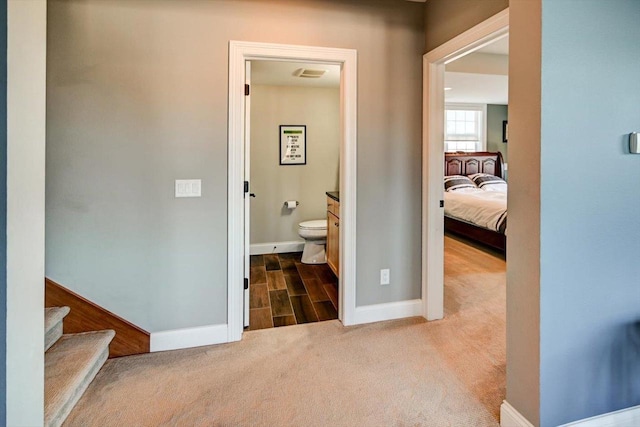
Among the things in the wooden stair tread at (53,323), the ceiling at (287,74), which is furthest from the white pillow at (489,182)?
the wooden stair tread at (53,323)

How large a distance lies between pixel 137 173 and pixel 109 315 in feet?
2.94

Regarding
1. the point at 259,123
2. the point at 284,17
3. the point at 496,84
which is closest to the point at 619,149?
the point at 284,17

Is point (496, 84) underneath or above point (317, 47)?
above

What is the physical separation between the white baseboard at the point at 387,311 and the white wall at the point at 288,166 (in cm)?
238

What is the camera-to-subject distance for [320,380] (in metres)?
1.98

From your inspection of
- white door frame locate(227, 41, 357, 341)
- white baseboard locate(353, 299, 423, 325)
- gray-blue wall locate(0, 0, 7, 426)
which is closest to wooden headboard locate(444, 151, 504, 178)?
white baseboard locate(353, 299, 423, 325)

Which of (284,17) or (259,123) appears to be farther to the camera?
(259,123)

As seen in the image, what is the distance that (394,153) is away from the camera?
2.68 metres

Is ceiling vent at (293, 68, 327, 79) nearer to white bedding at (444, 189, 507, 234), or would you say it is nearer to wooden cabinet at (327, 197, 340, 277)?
wooden cabinet at (327, 197, 340, 277)

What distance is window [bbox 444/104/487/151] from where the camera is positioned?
24.3 ft

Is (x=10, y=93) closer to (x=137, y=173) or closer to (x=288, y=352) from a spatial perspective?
(x=137, y=173)

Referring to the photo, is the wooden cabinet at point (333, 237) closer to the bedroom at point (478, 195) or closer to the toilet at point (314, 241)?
the toilet at point (314, 241)

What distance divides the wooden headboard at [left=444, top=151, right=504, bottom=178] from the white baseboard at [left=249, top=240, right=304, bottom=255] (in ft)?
12.2

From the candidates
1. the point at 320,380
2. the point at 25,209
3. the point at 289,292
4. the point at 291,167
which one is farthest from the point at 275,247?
→ the point at 25,209
